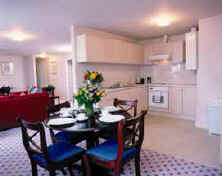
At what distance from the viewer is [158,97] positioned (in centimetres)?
505

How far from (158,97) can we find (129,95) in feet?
3.28

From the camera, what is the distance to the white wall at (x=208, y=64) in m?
3.58

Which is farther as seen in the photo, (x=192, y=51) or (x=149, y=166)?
(x=192, y=51)

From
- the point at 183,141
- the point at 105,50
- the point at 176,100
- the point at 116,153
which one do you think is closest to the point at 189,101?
the point at 176,100

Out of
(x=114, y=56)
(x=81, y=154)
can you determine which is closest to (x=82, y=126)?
(x=81, y=154)

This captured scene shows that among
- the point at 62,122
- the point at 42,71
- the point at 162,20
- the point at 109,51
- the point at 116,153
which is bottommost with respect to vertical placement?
the point at 116,153

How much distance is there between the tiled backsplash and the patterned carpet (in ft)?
9.77

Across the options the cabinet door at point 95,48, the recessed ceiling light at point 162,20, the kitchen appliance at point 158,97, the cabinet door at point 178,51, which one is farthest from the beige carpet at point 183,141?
the recessed ceiling light at point 162,20

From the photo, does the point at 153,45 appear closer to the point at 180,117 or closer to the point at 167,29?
the point at 167,29

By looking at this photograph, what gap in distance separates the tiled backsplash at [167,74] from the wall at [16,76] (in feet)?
20.6

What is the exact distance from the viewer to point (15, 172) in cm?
226

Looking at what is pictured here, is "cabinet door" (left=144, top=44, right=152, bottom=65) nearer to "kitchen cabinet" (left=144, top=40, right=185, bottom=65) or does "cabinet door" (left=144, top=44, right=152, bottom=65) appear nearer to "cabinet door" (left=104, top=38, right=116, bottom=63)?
"kitchen cabinet" (left=144, top=40, right=185, bottom=65)

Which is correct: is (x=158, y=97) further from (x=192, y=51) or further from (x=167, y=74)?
(x=192, y=51)

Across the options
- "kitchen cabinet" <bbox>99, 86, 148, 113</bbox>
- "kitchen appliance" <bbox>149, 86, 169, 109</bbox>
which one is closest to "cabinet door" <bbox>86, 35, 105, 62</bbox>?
"kitchen cabinet" <bbox>99, 86, 148, 113</bbox>
